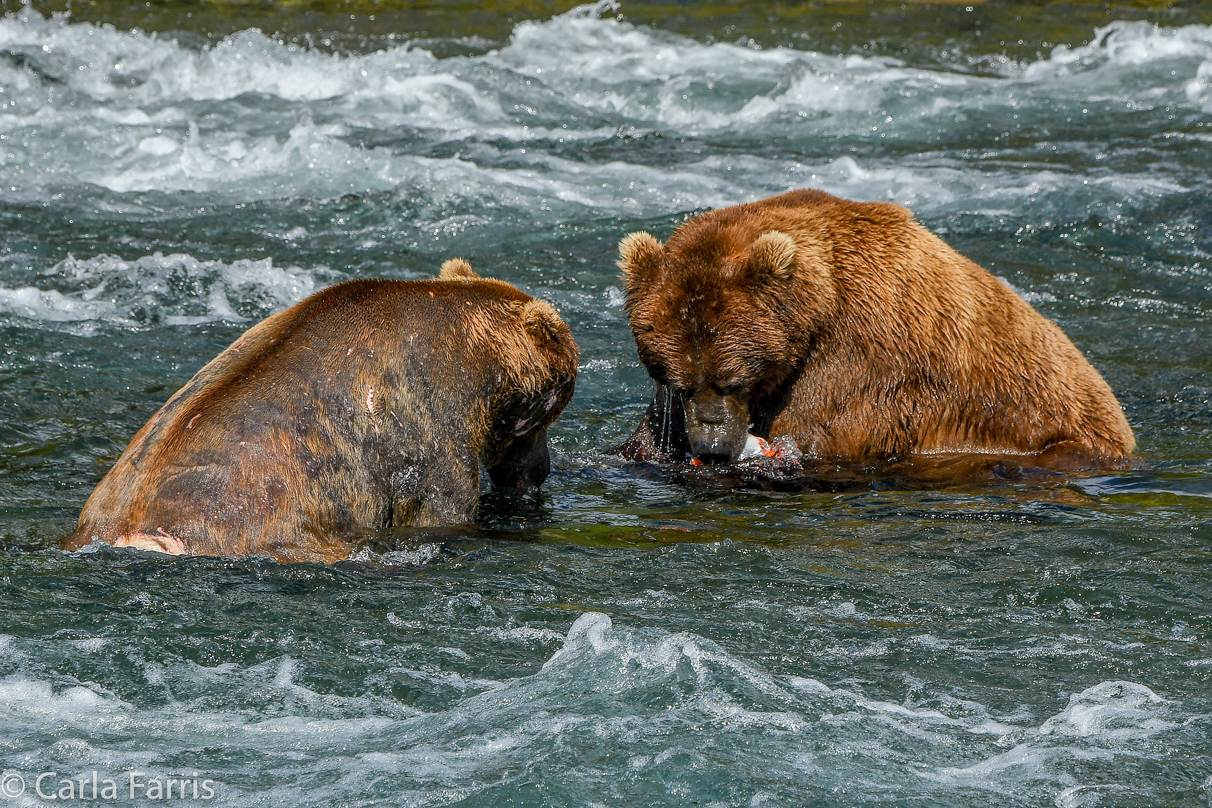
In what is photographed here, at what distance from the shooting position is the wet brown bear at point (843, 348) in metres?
5.86

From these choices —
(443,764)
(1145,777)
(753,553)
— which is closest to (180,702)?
(443,764)

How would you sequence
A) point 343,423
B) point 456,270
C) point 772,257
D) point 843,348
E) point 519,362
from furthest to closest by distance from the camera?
point 843,348 → point 456,270 → point 772,257 → point 519,362 → point 343,423

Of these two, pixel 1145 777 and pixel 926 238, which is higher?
pixel 926 238

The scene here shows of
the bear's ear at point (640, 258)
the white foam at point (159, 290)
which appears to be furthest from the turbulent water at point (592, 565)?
the bear's ear at point (640, 258)

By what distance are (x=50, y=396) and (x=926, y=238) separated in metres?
4.49

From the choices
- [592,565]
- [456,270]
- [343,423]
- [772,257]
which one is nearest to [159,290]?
[456,270]

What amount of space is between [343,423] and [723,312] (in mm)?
1707

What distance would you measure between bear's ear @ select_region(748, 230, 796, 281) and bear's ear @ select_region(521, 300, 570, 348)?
2.79 feet

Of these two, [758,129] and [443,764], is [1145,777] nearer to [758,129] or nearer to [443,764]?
[443,764]

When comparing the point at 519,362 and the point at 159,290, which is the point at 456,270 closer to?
the point at 519,362

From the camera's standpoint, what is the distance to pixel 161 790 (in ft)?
11.4

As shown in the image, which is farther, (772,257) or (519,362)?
(772,257)

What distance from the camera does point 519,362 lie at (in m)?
5.52

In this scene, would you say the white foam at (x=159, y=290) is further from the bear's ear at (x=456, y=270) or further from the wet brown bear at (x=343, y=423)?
the wet brown bear at (x=343, y=423)
